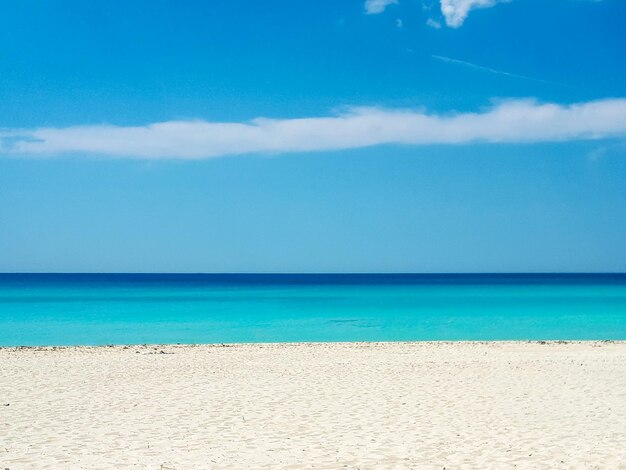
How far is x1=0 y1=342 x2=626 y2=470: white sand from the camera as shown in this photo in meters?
8.45

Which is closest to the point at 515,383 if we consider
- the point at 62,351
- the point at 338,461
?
the point at 338,461

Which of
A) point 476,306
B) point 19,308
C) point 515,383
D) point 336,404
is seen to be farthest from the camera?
point 476,306

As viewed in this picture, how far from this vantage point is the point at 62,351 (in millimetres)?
23203

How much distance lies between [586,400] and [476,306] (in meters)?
46.7

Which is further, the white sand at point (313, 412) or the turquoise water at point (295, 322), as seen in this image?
the turquoise water at point (295, 322)

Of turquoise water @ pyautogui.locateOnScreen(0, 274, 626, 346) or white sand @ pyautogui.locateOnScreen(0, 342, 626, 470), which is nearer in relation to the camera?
white sand @ pyautogui.locateOnScreen(0, 342, 626, 470)

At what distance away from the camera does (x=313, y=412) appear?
11367mm

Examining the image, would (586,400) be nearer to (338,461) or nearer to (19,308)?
(338,461)

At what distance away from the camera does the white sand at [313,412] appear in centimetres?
845

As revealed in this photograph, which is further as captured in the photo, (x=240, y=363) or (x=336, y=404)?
(x=240, y=363)

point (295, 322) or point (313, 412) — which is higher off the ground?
point (313, 412)

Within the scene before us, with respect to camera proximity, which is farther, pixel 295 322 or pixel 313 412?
pixel 295 322

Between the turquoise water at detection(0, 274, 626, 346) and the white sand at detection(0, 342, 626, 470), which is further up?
the white sand at detection(0, 342, 626, 470)

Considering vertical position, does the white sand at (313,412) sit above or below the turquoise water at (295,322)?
above
